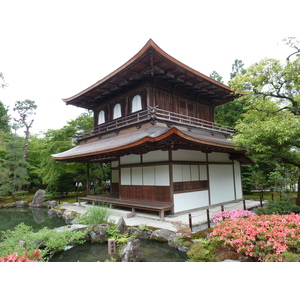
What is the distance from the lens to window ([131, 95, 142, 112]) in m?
10.1

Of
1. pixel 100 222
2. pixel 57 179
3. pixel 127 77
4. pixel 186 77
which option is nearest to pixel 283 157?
pixel 186 77

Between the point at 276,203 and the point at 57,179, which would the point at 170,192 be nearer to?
the point at 276,203

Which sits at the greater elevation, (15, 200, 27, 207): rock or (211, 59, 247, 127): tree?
(211, 59, 247, 127): tree

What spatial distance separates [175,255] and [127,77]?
792cm

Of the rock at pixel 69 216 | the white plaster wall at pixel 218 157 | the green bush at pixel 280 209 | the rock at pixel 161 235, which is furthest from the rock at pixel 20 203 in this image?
the green bush at pixel 280 209

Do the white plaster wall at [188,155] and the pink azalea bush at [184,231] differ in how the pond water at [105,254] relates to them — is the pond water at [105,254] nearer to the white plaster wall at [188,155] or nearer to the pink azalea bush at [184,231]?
the pink azalea bush at [184,231]

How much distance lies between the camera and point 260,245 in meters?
3.16

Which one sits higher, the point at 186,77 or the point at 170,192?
the point at 186,77

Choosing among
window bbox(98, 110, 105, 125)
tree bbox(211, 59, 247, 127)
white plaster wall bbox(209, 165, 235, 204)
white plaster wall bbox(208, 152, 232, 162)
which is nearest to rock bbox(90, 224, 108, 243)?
white plaster wall bbox(209, 165, 235, 204)

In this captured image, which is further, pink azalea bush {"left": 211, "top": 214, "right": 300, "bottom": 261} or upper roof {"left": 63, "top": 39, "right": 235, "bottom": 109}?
upper roof {"left": 63, "top": 39, "right": 235, "bottom": 109}

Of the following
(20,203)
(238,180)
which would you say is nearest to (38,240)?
(238,180)

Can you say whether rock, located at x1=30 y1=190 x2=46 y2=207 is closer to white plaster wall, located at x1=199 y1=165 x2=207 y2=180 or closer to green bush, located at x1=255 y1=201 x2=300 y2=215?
white plaster wall, located at x1=199 y1=165 x2=207 y2=180

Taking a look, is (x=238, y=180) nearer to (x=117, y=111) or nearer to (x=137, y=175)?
(x=137, y=175)

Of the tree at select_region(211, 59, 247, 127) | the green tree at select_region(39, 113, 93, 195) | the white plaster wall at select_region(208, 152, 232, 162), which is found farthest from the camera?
the tree at select_region(211, 59, 247, 127)
